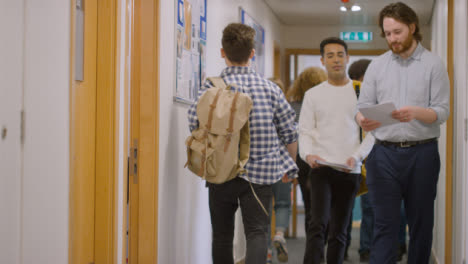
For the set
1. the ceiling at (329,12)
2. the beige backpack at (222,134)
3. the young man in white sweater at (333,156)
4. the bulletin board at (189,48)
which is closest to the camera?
the beige backpack at (222,134)

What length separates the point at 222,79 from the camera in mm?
Result: 2600

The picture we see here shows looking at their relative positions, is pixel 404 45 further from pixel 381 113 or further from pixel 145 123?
pixel 145 123

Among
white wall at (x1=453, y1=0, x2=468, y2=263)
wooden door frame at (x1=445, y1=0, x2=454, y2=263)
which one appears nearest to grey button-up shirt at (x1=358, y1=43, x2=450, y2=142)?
white wall at (x1=453, y1=0, x2=468, y2=263)

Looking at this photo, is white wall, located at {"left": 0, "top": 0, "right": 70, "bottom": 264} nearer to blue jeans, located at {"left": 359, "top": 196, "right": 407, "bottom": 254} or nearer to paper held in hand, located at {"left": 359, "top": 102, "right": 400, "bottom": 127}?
paper held in hand, located at {"left": 359, "top": 102, "right": 400, "bottom": 127}

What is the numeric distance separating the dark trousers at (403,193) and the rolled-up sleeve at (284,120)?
0.40 m

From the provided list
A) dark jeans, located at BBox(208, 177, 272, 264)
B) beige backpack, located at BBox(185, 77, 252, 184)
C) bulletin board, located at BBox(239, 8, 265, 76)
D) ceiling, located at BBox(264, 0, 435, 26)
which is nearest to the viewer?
beige backpack, located at BBox(185, 77, 252, 184)

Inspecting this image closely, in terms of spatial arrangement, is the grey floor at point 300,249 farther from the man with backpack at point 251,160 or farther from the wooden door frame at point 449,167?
the man with backpack at point 251,160

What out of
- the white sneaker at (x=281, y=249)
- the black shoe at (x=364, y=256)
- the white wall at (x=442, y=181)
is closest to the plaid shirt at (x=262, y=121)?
the white wall at (x=442, y=181)

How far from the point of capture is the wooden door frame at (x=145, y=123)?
2729mm

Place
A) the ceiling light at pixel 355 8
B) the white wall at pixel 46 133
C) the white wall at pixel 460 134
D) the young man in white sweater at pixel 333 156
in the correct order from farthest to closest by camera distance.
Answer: the ceiling light at pixel 355 8
the young man in white sweater at pixel 333 156
the white wall at pixel 460 134
the white wall at pixel 46 133

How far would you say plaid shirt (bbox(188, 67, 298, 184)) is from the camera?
254cm

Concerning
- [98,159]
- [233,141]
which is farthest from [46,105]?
[233,141]

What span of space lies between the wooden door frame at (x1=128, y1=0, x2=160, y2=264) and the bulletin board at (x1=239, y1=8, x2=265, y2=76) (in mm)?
2138

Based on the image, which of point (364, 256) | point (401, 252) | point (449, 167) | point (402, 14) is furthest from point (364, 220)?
point (402, 14)
